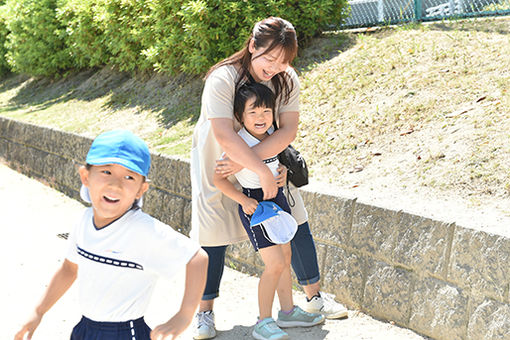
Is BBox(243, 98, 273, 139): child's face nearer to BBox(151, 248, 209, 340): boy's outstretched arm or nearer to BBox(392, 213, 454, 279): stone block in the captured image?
BBox(392, 213, 454, 279): stone block

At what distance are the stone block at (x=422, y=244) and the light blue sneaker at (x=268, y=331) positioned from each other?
2.69ft

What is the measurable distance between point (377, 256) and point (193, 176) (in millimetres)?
1246

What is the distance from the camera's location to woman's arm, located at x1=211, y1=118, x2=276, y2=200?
11.6ft

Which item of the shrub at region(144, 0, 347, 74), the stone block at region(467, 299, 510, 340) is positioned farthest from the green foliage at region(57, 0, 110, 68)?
the stone block at region(467, 299, 510, 340)

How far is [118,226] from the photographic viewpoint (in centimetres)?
239

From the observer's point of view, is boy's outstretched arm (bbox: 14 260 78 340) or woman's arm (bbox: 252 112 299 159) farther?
woman's arm (bbox: 252 112 299 159)

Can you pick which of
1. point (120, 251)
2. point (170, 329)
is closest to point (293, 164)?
point (120, 251)

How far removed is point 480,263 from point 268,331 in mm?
1249

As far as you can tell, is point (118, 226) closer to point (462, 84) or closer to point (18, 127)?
point (462, 84)

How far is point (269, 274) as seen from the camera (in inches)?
148

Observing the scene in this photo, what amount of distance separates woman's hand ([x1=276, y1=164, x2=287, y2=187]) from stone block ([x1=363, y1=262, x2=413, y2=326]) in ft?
2.90

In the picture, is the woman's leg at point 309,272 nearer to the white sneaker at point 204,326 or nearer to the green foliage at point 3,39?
the white sneaker at point 204,326

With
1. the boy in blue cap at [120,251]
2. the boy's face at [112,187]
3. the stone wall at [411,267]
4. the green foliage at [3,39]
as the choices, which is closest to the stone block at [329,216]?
the stone wall at [411,267]

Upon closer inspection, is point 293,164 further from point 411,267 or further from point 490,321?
point 490,321
